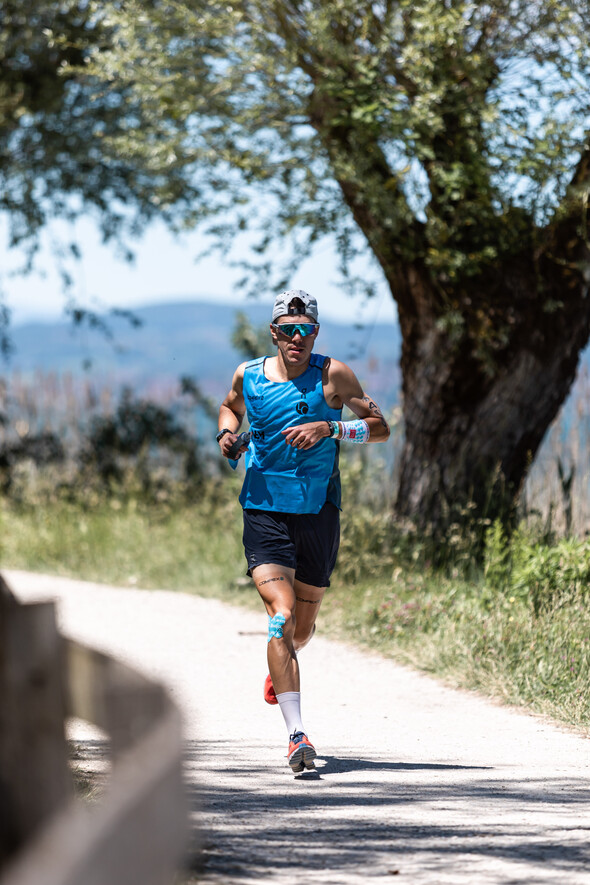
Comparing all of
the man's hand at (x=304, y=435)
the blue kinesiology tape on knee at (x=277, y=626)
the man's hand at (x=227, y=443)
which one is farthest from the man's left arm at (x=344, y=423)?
the blue kinesiology tape on knee at (x=277, y=626)

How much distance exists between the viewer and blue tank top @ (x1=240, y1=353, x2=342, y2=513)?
5.65 metres

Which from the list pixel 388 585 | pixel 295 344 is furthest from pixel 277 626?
pixel 388 585

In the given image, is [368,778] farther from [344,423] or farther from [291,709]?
[344,423]

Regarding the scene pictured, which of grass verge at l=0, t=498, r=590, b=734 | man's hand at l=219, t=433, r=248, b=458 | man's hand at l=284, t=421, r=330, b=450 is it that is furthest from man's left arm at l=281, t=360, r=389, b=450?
grass verge at l=0, t=498, r=590, b=734

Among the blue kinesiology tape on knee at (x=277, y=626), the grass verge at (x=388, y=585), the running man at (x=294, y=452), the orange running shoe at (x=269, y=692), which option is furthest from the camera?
the grass verge at (x=388, y=585)

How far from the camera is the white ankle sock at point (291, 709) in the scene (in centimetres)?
525

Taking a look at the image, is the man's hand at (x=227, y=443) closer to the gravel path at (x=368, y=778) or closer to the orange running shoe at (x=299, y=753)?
the gravel path at (x=368, y=778)

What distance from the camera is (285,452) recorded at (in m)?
5.64

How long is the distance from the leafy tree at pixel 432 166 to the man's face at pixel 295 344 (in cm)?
381

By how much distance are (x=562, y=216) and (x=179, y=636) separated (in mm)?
4568

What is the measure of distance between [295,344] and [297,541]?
0.96 m

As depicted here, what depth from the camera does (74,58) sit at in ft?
48.9

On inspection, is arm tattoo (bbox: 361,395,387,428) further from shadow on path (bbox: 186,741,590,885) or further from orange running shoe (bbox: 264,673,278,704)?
shadow on path (bbox: 186,741,590,885)

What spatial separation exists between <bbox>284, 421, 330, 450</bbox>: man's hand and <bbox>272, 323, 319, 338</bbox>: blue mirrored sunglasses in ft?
1.54
